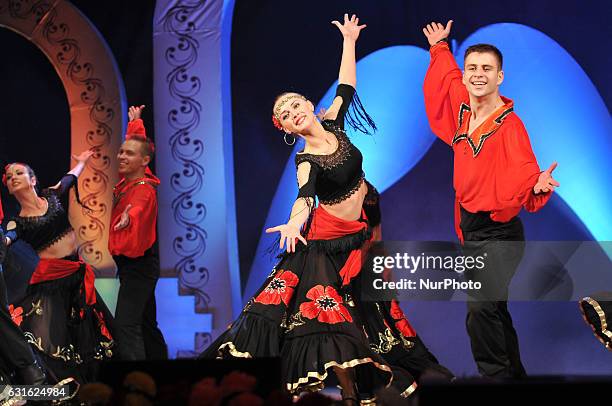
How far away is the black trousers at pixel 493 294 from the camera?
454 centimetres

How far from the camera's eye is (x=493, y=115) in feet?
15.8

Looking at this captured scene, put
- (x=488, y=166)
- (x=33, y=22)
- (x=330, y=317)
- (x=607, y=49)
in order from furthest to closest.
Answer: (x=33, y=22) < (x=607, y=49) < (x=488, y=166) < (x=330, y=317)

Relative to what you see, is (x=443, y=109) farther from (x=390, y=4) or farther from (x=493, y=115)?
(x=390, y=4)

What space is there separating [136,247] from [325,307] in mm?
1835

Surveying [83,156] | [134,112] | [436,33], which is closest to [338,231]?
[436,33]

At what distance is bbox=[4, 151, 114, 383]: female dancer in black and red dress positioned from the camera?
207 inches

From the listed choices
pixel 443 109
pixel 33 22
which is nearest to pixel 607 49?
pixel 443 109

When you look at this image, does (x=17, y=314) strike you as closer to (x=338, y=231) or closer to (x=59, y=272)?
(x=59, y=272)

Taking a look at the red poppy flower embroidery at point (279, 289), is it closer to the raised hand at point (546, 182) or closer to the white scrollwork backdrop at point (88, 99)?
the raised hand at point (546, 182)

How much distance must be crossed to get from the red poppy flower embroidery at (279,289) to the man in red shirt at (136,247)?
1508mm

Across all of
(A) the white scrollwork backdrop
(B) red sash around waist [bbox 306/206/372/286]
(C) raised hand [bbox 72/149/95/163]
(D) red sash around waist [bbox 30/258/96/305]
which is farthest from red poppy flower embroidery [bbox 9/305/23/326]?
(B) red sash around waist [bbox 306/206/372/286]

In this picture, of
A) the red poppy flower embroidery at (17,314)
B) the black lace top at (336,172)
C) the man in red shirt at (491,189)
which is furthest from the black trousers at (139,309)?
the man in red shirt at (491,189)

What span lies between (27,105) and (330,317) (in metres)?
3.33

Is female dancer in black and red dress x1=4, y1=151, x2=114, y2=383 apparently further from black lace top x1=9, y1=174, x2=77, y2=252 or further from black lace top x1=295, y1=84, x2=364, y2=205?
black lace top x1=295, y1=84, x2=364, y2=205
